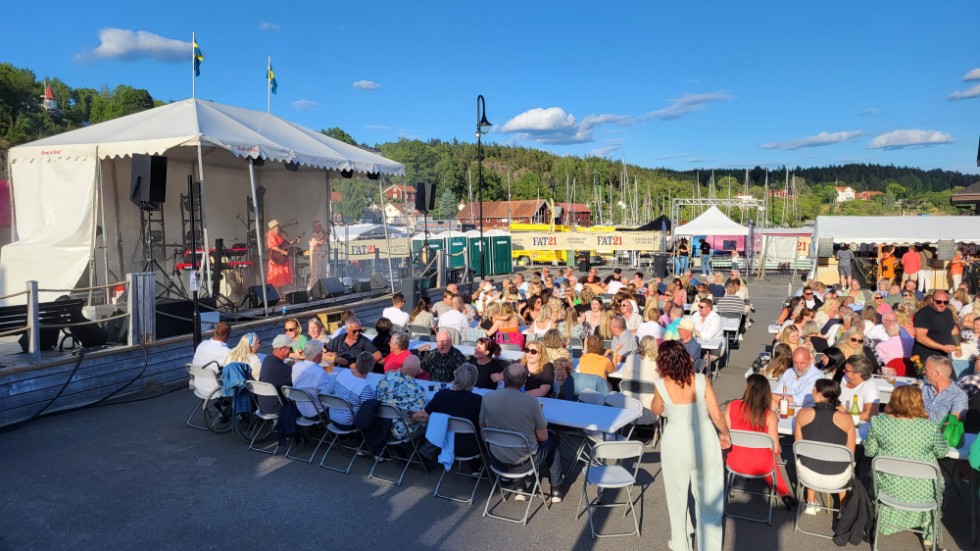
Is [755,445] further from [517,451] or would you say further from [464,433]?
[464,433]

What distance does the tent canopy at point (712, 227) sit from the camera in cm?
2323

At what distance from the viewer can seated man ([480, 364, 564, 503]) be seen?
14.8 feet

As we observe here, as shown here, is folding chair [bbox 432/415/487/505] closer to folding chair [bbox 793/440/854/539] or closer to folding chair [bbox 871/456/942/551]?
folding chair [bbox 793/440/854/539]

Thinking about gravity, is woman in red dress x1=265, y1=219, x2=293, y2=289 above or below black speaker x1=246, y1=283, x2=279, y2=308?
above

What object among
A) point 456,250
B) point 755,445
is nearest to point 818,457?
point 755,445

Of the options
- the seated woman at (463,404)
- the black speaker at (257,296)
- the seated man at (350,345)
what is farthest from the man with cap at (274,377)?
the black speaker at (257,296)

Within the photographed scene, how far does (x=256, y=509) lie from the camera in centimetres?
480

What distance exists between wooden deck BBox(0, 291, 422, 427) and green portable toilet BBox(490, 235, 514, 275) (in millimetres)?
14444

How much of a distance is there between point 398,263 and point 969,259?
1554cm

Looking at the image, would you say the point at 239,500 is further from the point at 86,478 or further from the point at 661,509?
the point at 661,509

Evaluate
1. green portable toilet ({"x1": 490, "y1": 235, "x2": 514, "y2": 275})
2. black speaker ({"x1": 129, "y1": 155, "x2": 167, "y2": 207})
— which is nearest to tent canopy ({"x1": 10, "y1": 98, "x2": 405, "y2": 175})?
black speaker ({"x1": 129, "y1": 155, "x2": 167, "y2": 207})

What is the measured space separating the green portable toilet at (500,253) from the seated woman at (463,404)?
18012 millimetres

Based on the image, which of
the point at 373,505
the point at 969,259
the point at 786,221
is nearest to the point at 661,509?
the point at 373,505

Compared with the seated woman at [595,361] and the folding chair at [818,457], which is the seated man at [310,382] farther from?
the folding chair at [818,457]
